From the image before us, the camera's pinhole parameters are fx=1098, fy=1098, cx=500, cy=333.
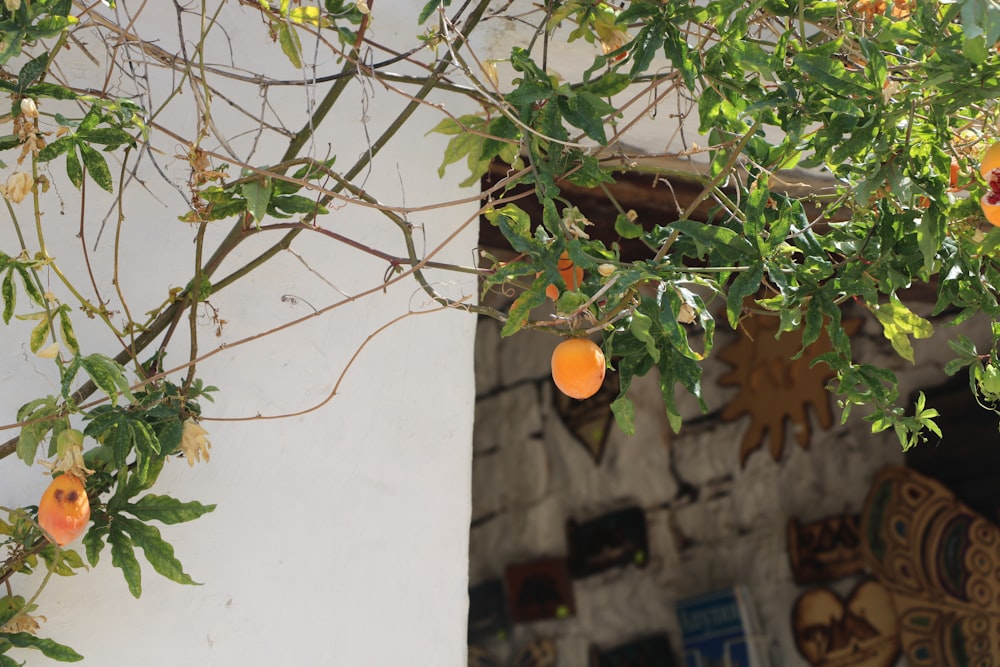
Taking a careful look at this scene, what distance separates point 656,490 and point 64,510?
3.14 meters

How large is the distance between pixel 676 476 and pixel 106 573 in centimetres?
288

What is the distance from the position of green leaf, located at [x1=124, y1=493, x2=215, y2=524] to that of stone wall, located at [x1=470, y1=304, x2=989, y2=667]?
275cm

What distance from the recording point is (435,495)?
1812mm

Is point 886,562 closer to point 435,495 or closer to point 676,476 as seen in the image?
point 676,476

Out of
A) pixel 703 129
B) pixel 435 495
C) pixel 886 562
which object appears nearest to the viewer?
pixel 703 129

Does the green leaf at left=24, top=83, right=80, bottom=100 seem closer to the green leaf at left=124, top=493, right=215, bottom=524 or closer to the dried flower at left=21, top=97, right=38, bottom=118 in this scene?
the dried flower at left=21, top=97, right=38, bottom=118

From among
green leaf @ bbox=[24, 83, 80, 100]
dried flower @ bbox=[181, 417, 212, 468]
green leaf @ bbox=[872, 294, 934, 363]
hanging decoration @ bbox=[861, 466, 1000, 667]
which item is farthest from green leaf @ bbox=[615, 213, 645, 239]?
hanging decoration @ bbox=[861, 466, 1000, 667]

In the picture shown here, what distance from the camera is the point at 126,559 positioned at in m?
1.43

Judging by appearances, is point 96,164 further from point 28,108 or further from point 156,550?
point 156,550

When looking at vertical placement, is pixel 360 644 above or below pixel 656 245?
below

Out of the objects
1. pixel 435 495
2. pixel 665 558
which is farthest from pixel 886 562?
pixel 435 495

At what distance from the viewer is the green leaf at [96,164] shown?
139 cm

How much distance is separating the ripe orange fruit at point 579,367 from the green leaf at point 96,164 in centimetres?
63

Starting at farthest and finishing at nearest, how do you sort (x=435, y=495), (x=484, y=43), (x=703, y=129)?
(x=484, y=43) < (x=435, y=495) < (x=703, y=129)
